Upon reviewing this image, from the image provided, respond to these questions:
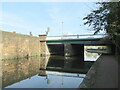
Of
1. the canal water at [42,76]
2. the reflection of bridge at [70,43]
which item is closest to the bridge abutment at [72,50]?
the reflection of bridge at [70,43]

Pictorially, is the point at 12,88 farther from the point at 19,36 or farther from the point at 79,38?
the point at 79,38

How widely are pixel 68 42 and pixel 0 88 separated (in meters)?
23.3

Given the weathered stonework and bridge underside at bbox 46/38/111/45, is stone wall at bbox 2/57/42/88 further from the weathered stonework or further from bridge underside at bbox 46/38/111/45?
bridge underside at bbox 46/38/111/45

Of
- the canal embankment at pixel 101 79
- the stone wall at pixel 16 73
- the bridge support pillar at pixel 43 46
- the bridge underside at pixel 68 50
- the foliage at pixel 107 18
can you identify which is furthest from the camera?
the bridge underside at pixel 68 50

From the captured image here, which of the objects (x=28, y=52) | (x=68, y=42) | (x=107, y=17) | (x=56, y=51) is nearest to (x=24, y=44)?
(x=28, y=52)

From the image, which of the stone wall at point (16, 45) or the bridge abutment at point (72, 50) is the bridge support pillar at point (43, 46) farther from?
the bridge abutment at point (72, 50)

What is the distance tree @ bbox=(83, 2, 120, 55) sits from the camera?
8902 millimetres

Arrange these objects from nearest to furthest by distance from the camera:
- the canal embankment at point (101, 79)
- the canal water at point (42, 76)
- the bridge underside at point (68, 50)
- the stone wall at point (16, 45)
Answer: the canal embankment at point (101, 79) < the canal water at point (42, 76) < the stone wall at point (16, 45) < the bridge underside at point (68, 50)

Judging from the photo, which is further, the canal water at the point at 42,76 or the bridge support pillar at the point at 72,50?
the bridge support pillar at the point at 72,50

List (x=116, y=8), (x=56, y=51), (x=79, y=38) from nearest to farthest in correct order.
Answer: (x=116, y=8) < (x=79, y=38) < (x=56, y=51)

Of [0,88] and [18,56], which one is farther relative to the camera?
[18,56]

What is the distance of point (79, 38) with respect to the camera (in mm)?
27469

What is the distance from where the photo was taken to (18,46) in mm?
21656

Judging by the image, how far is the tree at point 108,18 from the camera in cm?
890
